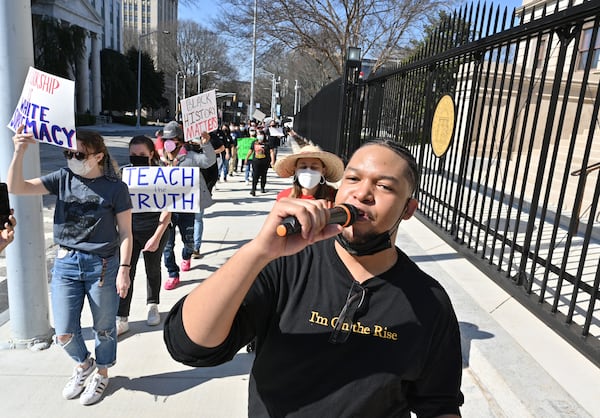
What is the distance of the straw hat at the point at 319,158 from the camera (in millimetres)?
3844

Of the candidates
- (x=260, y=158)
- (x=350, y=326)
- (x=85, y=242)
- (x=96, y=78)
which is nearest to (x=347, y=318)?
(x=350, y=326)

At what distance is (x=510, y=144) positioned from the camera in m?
4.19

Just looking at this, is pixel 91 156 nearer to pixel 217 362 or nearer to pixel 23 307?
pixel 23 307

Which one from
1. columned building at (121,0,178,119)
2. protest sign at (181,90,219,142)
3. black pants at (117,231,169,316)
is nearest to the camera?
black pants at (117,231,169,316)

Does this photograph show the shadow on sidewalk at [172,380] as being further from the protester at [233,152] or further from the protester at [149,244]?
the protester at [233,152]

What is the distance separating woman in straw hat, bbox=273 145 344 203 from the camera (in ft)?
12.8

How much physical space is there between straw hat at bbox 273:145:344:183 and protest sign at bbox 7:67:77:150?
1.72 m

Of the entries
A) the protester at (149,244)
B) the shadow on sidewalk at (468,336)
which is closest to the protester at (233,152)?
the protester at (149,244)

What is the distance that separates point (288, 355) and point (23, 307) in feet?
10.2

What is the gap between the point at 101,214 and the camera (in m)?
2.95

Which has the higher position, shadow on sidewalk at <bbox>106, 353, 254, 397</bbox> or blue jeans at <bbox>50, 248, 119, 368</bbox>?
blue jeans at <bbox>50, 248, 119, 368</bbox>

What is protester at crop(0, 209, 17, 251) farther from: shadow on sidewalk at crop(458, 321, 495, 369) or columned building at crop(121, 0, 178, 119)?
columned building at crop(121, 0, 178, 119)

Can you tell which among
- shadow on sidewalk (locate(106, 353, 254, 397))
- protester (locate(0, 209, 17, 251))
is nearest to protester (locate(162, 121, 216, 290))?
shadow on sidewalk (locate(106, 353, 254, 397))

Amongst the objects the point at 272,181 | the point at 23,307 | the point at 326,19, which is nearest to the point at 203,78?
the point at 326,19
